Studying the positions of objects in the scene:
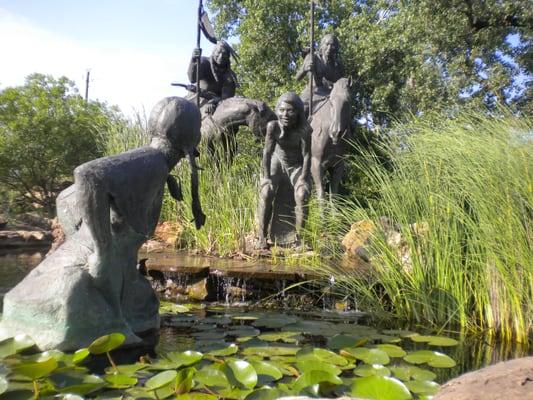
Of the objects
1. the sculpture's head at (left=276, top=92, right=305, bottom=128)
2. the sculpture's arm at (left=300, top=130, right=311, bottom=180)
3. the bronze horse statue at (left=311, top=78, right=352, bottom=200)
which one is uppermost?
the bronze horse statue at (left=311, top=78, right=352, bottom=200)

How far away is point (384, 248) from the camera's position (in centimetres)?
394

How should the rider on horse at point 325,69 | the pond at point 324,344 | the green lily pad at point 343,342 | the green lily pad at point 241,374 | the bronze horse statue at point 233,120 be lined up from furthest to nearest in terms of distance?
1. the rider on horse at point 325,69
2. the bronze horse statue at point 233,120
3. the green lily pad at point 343,342
4. the pond at point 324,344
5. the green lily pad at point 241,374

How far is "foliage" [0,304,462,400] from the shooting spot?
1.87 meters

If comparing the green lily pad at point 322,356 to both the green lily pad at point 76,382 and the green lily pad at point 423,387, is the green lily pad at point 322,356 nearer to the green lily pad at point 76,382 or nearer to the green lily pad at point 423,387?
the green lily pad at point 423,387

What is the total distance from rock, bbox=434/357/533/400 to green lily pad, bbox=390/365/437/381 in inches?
34.1

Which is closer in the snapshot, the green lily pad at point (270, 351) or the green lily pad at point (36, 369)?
the green lily pad at point (36, 369)

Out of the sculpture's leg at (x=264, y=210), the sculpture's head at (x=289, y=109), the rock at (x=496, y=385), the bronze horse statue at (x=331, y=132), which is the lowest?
the rock at (x=496, y=385)

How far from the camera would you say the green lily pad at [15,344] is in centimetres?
215

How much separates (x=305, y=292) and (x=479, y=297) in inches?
55.8

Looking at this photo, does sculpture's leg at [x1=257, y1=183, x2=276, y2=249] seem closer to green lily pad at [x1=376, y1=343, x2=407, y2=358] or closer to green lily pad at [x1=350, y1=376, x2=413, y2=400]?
green lily pad at [x1=376, y1=343, x2=407, y2=358]

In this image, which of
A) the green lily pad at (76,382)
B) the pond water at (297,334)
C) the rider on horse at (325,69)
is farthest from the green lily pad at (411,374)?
the rider on horse at (325,69)

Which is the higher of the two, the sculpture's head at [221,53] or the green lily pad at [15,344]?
the sculpture's head at [221,53]

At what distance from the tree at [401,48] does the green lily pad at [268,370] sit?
7756 millimetres

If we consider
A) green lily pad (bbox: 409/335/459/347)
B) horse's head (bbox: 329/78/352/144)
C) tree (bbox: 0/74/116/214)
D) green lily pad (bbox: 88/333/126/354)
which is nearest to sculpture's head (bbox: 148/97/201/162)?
green lily pad (bbox: 88/333/126/354)
